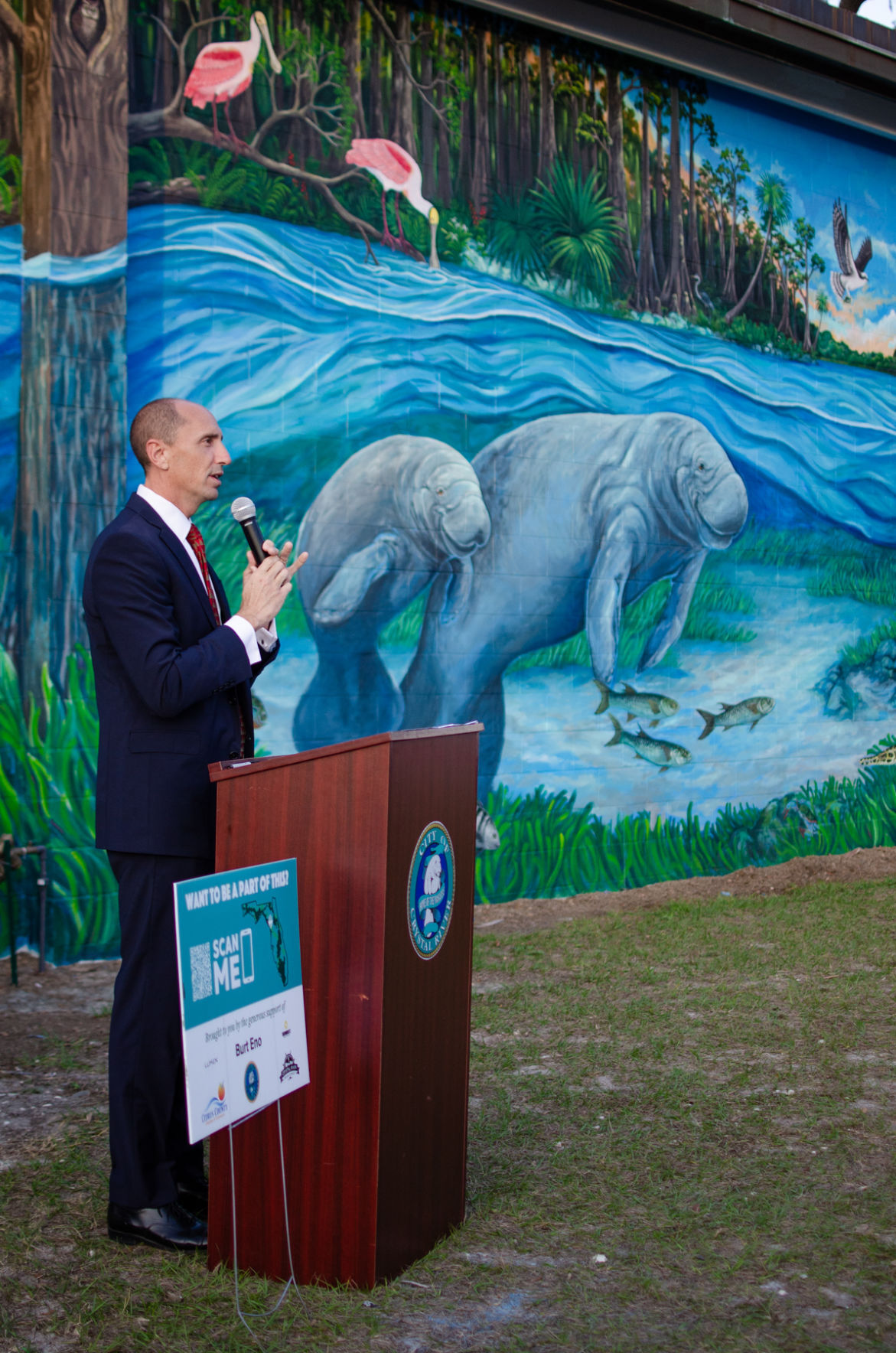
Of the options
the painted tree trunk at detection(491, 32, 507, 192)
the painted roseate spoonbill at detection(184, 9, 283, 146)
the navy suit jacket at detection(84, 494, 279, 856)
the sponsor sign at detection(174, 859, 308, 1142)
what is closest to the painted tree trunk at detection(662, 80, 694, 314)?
the painted tree trunk at detection(491, 32, 507, 192)

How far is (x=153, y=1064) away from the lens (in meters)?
2.89

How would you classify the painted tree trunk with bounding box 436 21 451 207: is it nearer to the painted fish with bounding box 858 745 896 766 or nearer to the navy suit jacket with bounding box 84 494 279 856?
the navy suit jacket with bounding box 84 494 279 856

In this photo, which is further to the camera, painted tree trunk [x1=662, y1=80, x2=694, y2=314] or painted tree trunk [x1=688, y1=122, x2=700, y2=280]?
painted tree trunk [x1=688, y1=122, x2=700, y2=280]

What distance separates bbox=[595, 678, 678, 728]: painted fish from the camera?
7.98m

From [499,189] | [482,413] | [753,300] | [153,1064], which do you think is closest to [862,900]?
[482,413]

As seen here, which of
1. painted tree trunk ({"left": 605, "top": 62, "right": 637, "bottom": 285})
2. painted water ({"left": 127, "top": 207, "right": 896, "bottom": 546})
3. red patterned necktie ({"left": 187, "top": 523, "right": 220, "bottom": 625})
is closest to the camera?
red patterned necktie ({"left": 187, "top": 523, "right": 220, "bottom": 625})

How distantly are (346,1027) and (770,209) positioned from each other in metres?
8.11

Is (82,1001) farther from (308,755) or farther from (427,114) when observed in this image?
(427,114)

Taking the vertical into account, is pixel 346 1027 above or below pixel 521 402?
below

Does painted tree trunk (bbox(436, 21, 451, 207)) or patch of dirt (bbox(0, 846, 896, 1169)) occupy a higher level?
A: painted tree trunk (bbox(436, 21, 451, 207))

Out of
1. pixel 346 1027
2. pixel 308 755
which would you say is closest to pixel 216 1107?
pixel 346 1027

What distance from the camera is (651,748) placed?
8.21 metres

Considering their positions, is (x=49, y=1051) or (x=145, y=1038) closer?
(x=145, y=1038)

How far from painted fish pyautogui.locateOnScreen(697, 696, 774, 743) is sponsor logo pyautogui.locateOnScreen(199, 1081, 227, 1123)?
6.49m
